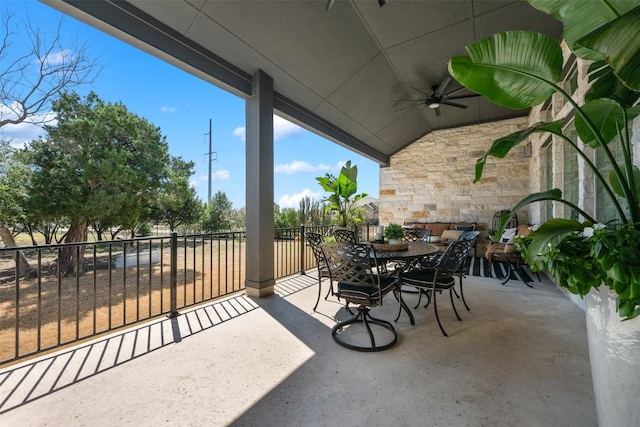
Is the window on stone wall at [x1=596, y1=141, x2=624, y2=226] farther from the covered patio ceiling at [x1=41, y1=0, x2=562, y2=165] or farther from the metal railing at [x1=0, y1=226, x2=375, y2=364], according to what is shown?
the metal railing at [x1=0, y1=226, x2=375, y2=364]

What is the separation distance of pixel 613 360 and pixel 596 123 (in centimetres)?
109

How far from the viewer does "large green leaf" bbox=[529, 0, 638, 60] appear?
3.12 feet

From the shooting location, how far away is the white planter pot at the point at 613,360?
3.24 ft

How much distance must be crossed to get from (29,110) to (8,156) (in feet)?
6.80

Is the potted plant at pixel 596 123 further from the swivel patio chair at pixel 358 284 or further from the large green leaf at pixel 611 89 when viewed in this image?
the swivel patio chair at pixel 358 284

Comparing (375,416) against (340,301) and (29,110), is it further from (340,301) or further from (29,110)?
(29,110)

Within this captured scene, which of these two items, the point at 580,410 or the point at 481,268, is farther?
the point at 481,268

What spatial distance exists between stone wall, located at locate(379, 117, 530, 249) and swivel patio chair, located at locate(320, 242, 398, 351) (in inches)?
205

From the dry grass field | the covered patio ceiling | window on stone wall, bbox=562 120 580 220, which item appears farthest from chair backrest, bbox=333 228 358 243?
window on stone wall, bbox=562 120 580 220

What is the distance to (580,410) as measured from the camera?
4.87 feet

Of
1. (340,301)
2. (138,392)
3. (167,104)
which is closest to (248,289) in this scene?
(340,301)

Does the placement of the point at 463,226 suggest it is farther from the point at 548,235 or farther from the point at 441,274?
the point at 548,235

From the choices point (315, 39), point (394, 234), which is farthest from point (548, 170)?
point (315, 39)

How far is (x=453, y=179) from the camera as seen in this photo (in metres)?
6.83
